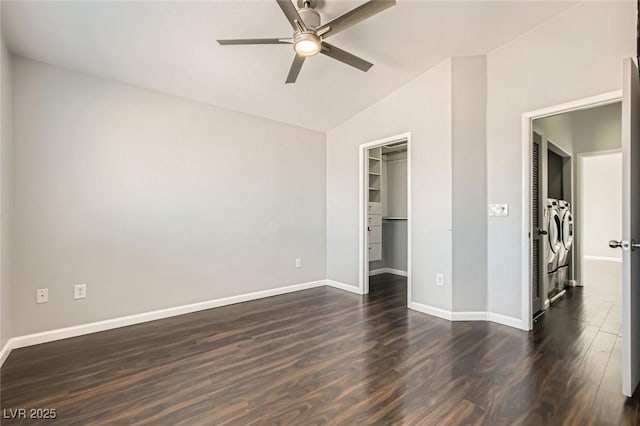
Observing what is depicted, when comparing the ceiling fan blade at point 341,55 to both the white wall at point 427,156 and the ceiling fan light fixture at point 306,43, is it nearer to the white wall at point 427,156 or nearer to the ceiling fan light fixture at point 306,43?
the ceiling fan light fixture at point 306,43

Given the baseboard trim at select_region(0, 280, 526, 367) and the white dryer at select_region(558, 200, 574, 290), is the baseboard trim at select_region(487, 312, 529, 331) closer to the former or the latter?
the baseboard trim at select_region(0, 280, 526, 367)

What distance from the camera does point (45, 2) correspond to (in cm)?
209

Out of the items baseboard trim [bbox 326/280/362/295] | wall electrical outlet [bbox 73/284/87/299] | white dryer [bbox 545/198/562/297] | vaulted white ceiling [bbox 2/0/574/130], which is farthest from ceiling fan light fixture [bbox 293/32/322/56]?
white dryer [bbox 545/198/562/297]

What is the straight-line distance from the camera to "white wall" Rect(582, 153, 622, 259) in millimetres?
7191

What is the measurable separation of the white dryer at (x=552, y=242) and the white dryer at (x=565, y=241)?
0.14m

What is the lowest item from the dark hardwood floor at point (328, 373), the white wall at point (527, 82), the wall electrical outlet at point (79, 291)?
the dark hardwood floor at point (328, 373)

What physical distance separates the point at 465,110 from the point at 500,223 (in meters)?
1.23

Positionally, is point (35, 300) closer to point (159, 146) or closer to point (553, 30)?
point (159, 146)

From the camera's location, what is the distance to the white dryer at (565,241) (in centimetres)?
419

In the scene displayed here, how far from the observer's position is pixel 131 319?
309cm

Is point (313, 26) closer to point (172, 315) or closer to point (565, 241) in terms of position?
point (172, 315)

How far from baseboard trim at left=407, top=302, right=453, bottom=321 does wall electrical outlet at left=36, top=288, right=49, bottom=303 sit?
3556 mm

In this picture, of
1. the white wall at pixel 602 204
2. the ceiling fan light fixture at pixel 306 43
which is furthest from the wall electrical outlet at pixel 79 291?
the white wall at pixel 602 204

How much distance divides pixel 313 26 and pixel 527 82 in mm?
2128
